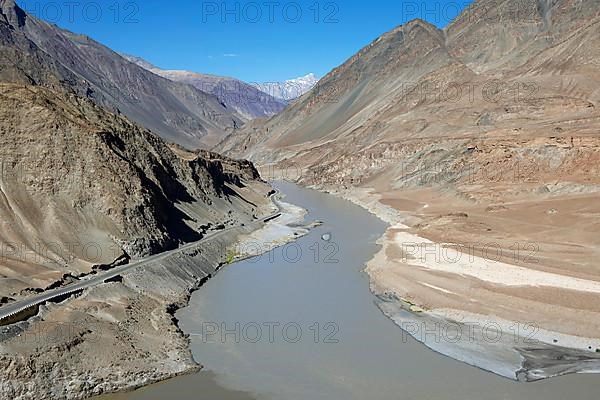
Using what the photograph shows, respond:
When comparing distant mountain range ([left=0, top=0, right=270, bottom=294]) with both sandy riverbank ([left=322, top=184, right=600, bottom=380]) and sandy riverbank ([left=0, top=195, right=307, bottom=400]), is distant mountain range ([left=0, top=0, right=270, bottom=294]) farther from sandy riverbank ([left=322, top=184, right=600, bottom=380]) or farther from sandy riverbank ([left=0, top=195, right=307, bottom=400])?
sandy riverbank ([left=322, top=184, right=600, bottom=380])

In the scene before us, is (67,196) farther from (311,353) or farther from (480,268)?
(480,268)

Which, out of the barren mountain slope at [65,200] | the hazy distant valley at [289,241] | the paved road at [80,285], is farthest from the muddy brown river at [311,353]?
the barren mountain slope at [65,200]

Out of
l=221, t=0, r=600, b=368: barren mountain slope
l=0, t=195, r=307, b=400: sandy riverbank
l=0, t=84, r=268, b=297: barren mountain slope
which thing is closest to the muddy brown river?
l=0, t=195, r=307, b=400: sandy riverbank

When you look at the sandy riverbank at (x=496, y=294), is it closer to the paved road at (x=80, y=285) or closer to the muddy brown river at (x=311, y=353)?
the muddy brown river at (x=311, y=353)

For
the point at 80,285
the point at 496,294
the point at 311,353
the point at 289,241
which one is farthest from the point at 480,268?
the point at 80,285

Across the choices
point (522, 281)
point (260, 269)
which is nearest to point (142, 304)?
point (260, 269)

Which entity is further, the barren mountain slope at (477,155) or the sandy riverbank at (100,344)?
the barren mountain slope at (477,155)
